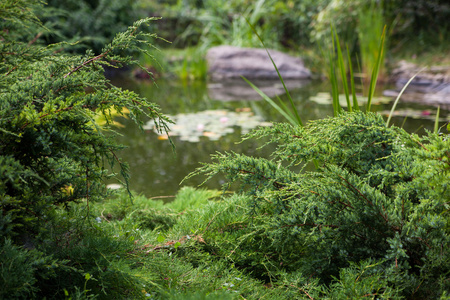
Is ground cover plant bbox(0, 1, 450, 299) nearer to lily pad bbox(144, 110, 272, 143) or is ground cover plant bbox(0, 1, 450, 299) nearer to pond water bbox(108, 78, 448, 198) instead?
pond water bbox(108, 78, 448, 198)

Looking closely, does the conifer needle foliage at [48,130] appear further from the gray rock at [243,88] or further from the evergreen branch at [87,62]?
the gray rock at [243,88]

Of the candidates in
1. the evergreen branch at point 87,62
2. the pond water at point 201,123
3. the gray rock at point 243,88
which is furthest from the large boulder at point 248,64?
the evergreen branch at point 87,62

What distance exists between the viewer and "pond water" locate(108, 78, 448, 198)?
3355mm

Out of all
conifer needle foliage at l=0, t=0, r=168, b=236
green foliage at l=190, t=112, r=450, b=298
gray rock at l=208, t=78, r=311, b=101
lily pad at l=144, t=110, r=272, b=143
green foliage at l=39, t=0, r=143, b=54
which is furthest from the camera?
green foliage at l=39, t=0, r=143, b=54

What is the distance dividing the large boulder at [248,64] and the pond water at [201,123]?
2.40 feet

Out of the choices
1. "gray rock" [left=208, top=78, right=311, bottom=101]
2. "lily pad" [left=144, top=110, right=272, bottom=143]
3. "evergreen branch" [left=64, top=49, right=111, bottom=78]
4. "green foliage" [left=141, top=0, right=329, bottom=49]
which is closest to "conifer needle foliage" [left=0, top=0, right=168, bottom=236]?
"evergreen branch" [left=64, top=49, right=111, bottom=78]

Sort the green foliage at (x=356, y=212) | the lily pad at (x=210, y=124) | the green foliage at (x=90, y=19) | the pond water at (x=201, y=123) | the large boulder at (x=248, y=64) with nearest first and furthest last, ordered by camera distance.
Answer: the green foliage at (x=356, y=212)
the pond water at (x=201, y=123)
the lily pad at (x=210, y=124)
the green foliage at (x=90, y=19)
the large boulder at (x=248, y=64)

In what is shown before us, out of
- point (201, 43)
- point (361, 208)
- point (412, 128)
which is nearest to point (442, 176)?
point (361, 208)

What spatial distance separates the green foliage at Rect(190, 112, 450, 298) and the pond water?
512 millimetres

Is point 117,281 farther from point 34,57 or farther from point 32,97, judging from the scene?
point 34,57

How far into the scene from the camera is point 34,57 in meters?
1.46

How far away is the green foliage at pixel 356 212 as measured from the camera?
1.42 meters

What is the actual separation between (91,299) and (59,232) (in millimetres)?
343

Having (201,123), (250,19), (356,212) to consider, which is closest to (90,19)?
(250,19)
